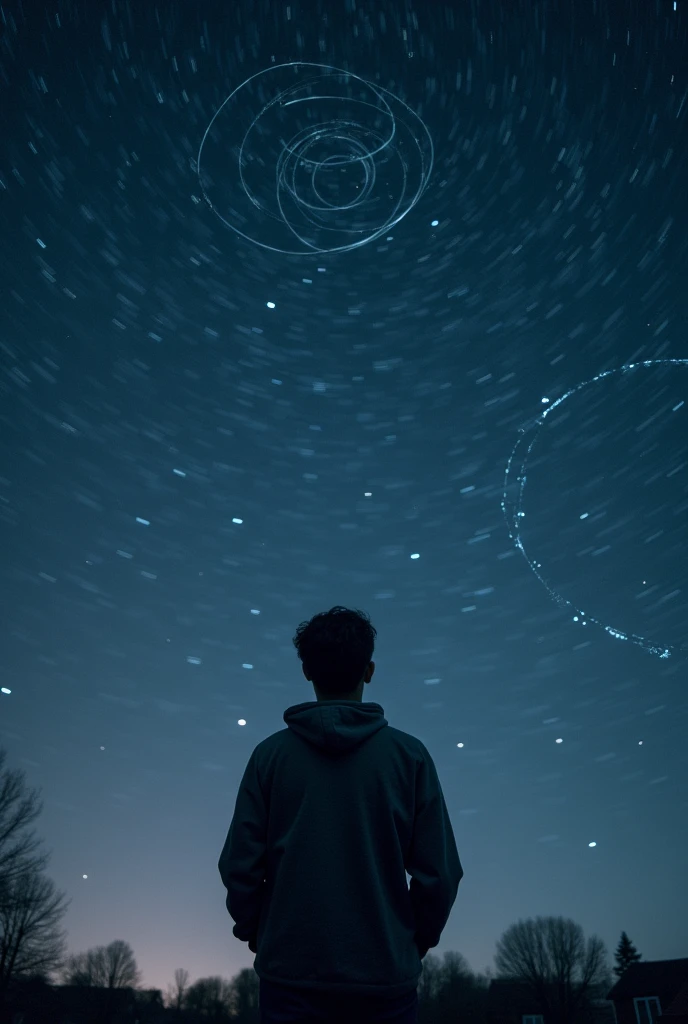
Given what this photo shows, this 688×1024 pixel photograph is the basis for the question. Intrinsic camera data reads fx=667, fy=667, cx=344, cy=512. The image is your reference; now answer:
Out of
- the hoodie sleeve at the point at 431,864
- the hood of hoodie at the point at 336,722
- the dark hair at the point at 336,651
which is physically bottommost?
the hoodie sleeve at the point at 431,864

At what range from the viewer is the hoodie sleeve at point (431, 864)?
5.86 ft

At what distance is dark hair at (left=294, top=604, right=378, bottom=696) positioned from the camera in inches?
79.6

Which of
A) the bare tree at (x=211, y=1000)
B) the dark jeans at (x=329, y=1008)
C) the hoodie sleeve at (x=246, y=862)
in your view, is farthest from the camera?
the bare tree at (x=211, y=1000)

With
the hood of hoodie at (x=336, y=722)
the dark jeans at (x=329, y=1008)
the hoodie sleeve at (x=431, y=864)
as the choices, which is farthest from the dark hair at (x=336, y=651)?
the dark jeans at (x=329, y=1008)

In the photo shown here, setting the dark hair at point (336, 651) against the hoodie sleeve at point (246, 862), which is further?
the dark hair at point (336, 651)

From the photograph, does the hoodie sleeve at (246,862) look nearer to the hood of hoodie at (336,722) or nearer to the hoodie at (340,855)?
the hoodie at (340,855)

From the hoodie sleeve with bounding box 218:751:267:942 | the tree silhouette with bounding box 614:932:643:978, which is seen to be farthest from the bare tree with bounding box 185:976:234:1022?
the hoodie sleeve with bounding box 218:751:267:942

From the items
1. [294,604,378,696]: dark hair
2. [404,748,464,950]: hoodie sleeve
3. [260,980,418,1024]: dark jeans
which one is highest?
[294,604,378,696]: dark hair

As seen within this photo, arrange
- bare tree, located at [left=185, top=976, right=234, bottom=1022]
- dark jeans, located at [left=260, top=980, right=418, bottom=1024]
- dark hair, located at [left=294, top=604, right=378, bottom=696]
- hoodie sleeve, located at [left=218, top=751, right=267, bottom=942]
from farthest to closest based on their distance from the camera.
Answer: bare tree, located at [left=185, top=976, right=234, bottom=1022] → dark hair, located at [left=294, top=604, right=378, bottom=696] → hoodie sleeve, located at [left=218, top=751, right=267, bottom=942] → dark jeans, located at [left=260, top=980, right=418, bottom=1024]

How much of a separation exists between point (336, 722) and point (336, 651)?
22 centimetres

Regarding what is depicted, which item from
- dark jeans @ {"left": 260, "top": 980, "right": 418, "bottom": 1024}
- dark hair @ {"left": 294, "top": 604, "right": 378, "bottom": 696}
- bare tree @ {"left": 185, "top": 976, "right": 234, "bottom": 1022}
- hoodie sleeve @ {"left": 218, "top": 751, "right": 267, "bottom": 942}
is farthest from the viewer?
bare tree @ {"left": 185, "top": 976, "right": 234, "bottom": 1022}

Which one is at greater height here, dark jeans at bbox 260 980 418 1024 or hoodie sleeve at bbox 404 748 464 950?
hoodie sleeve at bbox 404 748 464 950

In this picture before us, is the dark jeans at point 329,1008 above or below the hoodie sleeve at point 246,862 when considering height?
below

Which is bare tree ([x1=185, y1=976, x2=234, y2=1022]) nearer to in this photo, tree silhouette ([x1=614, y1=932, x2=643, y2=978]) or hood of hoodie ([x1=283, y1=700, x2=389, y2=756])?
tree silhouette ([x1=614, y1=932, x2=643, y2=978])
